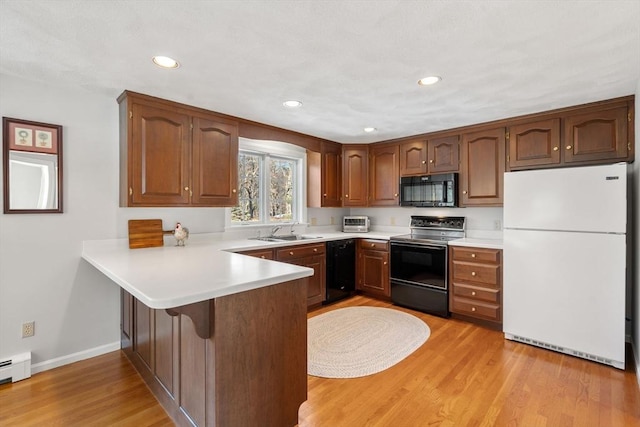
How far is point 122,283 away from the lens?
1.58 metres

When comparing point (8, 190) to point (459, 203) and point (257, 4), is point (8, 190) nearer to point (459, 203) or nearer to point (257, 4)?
point (257, 4)

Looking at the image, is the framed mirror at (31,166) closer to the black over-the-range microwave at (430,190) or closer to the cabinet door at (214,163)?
the cabinet door at (214,163)

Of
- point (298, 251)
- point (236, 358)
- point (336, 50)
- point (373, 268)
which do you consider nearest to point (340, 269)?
point (373, 268)

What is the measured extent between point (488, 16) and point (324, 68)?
0.98m

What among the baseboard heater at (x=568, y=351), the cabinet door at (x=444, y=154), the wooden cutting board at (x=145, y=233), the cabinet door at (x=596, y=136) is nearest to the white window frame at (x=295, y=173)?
the wooden cutting board at (x=145, y=233)

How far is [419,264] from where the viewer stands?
3.69m

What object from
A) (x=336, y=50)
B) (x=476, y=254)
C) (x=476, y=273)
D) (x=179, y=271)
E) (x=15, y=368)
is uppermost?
(x=336, y=50)

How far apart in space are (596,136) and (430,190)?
162 cm

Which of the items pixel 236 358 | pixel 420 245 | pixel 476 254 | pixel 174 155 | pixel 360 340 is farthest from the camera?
pixel 420 245

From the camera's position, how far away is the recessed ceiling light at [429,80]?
226 cm

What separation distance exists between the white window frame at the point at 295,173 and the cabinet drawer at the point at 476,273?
2.11 m

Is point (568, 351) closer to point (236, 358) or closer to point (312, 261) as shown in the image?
point (312, 261)

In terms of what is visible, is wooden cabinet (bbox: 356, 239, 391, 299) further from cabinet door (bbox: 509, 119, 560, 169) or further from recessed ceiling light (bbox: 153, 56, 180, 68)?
recessed ceiling light (bbox: 153, 56, 180, 68)

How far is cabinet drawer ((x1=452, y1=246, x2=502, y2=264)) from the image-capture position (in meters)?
3.16
